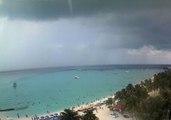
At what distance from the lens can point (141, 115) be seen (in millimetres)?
30250

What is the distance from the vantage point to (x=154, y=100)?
28875 mm

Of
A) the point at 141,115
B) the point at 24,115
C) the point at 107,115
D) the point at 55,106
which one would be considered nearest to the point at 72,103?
the point at 55,106

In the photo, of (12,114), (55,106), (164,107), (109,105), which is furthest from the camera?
(55,106)

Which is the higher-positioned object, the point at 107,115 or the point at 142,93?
the point at 142,93

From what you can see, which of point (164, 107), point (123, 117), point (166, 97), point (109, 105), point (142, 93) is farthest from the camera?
point (109, 105)

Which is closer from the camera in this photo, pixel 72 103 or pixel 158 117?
pixel 158 117

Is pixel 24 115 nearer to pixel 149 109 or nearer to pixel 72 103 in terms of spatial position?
pixel 72 103

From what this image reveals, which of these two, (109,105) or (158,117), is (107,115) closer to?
(109,105)

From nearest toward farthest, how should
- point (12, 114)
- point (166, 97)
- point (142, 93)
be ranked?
1. point (166, 97)
2. point (142, 93)
3. point (12, 114)

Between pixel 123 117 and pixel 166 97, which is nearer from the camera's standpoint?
pixel 166 97

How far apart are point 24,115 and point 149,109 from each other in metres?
25.2

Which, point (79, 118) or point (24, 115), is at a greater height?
point (79, 118)

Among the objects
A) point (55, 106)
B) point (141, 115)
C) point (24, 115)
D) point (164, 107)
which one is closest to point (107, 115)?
point (141, 115)

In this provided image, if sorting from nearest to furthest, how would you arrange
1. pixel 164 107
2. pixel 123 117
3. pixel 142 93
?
pixel 164 107
pixel 123 117
pixel 142 93
